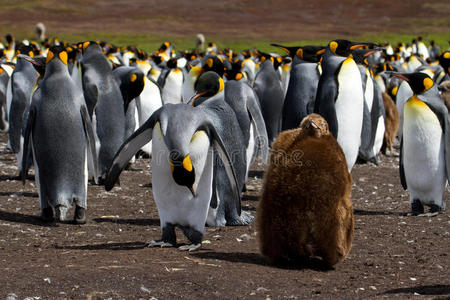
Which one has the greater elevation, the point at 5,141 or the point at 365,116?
the point at 365,116

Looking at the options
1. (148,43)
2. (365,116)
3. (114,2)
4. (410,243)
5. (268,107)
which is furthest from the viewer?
(114,2)

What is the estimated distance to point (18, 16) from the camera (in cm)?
5700

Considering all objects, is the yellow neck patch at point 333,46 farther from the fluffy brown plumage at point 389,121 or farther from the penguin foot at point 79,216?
the fluffy brown plumage at point 389,121

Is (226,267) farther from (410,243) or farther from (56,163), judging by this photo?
(56,163)

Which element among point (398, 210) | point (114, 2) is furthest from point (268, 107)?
point (114, 2)

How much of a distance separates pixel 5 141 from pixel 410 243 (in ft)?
29.8

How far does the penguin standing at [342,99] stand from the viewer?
779 centimetres

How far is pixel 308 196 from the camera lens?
4293 mm

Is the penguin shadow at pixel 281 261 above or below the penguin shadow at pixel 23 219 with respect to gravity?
above

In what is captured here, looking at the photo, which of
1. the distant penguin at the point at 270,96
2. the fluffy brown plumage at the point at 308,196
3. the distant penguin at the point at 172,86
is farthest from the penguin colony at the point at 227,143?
the distant penguin at the point at 172,86

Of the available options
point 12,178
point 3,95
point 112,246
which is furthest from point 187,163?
point 3,95

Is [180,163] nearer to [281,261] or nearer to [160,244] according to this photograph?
[160,244]

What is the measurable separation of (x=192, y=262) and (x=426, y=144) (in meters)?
3.06

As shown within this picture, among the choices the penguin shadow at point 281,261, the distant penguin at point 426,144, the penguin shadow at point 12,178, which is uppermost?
the distant penguin at point 426,144
